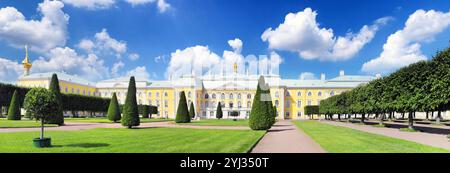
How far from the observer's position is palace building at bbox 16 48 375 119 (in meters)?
86.4

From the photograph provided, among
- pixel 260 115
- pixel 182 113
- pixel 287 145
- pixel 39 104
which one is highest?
pixel 39 104

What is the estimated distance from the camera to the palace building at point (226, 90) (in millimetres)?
86438

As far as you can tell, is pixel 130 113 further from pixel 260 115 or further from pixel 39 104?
pixel 39 104

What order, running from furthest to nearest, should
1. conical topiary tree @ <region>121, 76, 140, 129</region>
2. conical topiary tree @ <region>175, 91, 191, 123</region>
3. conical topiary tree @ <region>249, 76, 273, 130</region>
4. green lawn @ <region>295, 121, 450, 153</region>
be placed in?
conical topiary tree @ <region>175, 91, 191, 123</region> → conical topiary tree @ <region>121, 76, 140, 129</region> → conical topiary tree @ <region>249, 76, 273, 130</region> → green lawn @ <region>295, 121, 450, 153</region>

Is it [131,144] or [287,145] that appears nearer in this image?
[131,144]

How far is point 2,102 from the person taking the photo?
46812mm

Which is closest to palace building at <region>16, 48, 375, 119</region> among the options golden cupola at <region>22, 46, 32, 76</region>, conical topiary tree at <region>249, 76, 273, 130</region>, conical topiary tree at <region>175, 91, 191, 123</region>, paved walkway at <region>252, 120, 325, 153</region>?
golden cupola at <region>22, 46, 32, 76</region>

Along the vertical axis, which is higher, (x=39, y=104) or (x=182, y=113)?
(x=39, y=104)

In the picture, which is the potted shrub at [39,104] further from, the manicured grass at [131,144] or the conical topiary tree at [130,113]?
the conical topiary tree at [130,113]

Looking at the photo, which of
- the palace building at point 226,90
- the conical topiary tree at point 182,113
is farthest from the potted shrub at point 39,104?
the palace building at point 226,90

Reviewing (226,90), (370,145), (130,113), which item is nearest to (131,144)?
(370,145)

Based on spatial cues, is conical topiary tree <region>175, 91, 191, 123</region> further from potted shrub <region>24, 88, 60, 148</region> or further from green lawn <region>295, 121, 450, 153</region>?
potted shrub <region>24, 88, 60, 148</region>

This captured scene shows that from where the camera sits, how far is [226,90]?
294ft
